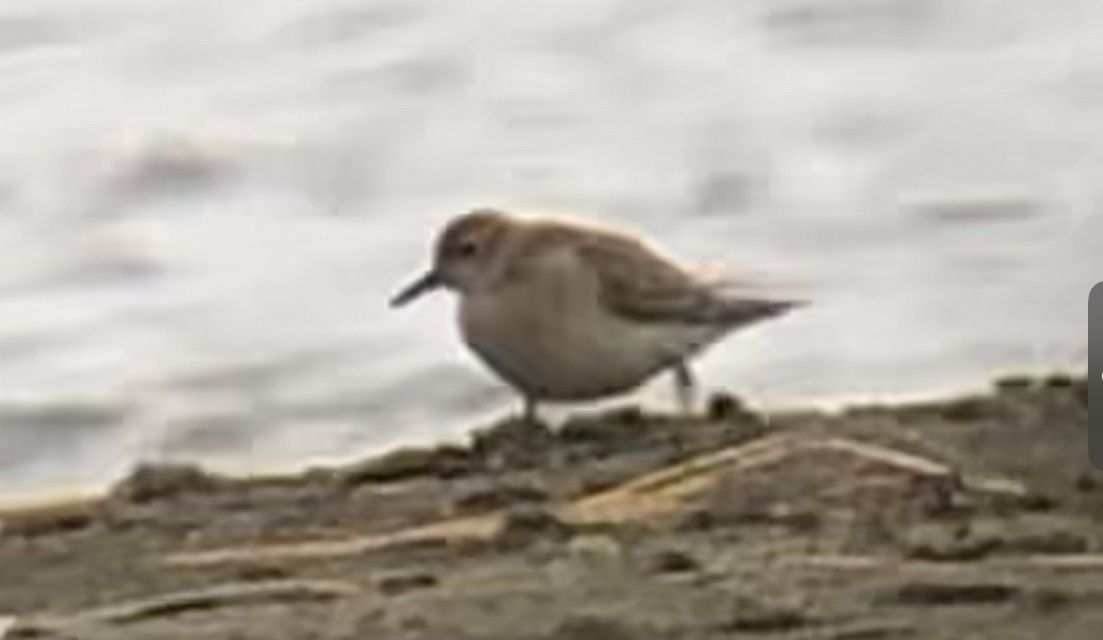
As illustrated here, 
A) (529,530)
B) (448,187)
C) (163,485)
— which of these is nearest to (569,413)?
(163,485)

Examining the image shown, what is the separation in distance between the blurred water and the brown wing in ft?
1.91

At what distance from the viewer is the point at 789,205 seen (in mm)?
8586

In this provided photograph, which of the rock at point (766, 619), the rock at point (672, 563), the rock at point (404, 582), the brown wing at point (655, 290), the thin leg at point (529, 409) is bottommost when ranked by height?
the rock at point (766, 619)

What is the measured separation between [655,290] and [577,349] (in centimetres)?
17

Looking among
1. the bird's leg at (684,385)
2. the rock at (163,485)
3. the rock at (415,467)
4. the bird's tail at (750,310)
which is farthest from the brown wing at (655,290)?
the rock at (163,485)

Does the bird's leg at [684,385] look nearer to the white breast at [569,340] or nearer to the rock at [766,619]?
the white breast at [569,340]

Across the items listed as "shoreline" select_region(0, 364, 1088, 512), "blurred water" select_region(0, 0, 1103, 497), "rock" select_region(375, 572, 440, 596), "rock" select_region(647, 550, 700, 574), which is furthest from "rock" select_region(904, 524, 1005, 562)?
"blurred water" select_region(0, 0, 1103, 497)

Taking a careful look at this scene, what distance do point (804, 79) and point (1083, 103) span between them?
768 millimetres

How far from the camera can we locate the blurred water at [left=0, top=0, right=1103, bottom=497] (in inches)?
296

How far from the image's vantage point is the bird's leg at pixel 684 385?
6.29 metres

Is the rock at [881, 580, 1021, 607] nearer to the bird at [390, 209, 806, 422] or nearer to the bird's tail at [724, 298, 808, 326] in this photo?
the bird at [390, 209, 806, 422]

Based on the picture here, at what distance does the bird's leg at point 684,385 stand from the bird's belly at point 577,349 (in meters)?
0.10

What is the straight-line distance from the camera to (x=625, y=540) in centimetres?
489

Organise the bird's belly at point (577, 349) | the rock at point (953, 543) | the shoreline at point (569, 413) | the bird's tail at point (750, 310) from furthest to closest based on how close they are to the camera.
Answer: the bird's tail at point (750, 310), the bird's belly at point (577, 349), the shoreline at point (569, 413), the rock at point (953, 543)
